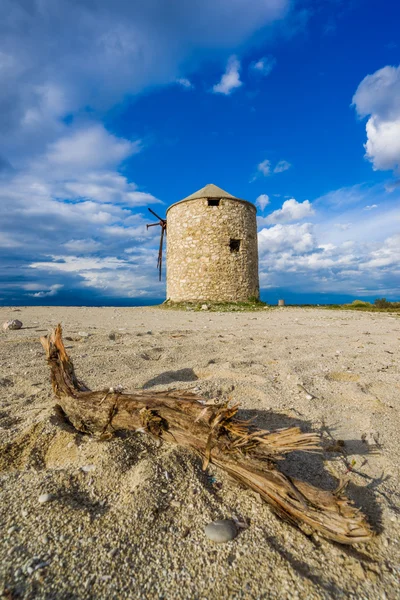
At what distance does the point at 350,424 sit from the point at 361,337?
3.81m

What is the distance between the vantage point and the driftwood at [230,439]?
1.33 metres

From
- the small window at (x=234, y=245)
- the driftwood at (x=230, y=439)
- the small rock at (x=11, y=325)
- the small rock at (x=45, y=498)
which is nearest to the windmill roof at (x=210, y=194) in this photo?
the small window at (x=234, y=245)

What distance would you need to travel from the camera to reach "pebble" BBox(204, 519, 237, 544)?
4.24ft

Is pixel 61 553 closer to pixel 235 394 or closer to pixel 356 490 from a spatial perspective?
pixel 356 490

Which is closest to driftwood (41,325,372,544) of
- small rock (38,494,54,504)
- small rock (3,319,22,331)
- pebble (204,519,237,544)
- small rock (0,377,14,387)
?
pebble (204,519,237,544)

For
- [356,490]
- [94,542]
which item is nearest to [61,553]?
[94,542]

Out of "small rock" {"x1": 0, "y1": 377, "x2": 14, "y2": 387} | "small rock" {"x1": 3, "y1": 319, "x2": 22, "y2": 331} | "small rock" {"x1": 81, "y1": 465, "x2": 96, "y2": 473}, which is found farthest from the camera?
"small rock" {"x1": 3, "y1": 319, "x2": 22, "y2": 331}

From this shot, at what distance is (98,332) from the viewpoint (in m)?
5.52

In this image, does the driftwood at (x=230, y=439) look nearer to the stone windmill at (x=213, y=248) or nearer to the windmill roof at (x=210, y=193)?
the stone windmill at (x=213, y=248)

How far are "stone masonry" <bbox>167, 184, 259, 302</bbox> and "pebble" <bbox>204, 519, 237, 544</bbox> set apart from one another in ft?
44.5

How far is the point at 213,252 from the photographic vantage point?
49.0 ft

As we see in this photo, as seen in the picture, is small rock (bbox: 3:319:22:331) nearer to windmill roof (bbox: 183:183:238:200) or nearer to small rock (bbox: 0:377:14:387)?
small rock (bbox: 0:377:14:387)

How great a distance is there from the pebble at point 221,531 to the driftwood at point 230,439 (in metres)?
0.21

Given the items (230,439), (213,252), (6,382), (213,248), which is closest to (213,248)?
(213,248)
